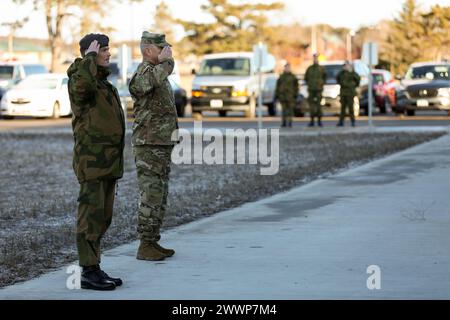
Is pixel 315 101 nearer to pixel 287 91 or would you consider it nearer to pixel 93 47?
pixel 287 91

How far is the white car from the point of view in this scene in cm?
4006

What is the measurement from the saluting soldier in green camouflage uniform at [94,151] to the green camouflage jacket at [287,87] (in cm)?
2398

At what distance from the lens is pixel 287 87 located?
32.9 meters

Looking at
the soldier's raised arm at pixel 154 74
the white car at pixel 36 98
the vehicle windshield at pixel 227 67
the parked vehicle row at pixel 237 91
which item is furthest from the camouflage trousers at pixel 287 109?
the soldier's raised arm at pixel 154 74

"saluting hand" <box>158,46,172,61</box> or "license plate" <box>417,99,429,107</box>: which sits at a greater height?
"saluting hand" <box>158,46,172,61</box>

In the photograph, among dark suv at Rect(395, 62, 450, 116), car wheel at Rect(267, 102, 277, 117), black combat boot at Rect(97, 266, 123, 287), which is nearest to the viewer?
black combat boot at Rect(97, 266, 123, 287)

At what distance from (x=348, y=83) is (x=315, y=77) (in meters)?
0.87

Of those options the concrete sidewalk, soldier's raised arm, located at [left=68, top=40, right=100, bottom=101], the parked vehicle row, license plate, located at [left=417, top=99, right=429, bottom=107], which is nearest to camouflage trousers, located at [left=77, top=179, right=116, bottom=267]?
the concrete sidewalk

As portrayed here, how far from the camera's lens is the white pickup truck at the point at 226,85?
39.2 m

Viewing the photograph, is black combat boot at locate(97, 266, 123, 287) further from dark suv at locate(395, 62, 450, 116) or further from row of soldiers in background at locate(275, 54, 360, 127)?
dark suv at locate(395, 62, 450, 116)

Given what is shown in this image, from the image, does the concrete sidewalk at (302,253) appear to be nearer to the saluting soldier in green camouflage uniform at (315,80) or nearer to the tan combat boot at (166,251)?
the tan combat boot at (166,251)

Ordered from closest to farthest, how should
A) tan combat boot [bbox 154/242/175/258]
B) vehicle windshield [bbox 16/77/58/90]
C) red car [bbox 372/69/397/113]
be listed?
tan combat boot [bbox 154/242/175/258]
vehicle windshield [bbox 16/77/58/90]
red car [bbox 372/69/397/113]

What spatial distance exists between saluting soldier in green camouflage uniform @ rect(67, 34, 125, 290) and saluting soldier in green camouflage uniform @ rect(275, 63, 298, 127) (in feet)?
78.7
